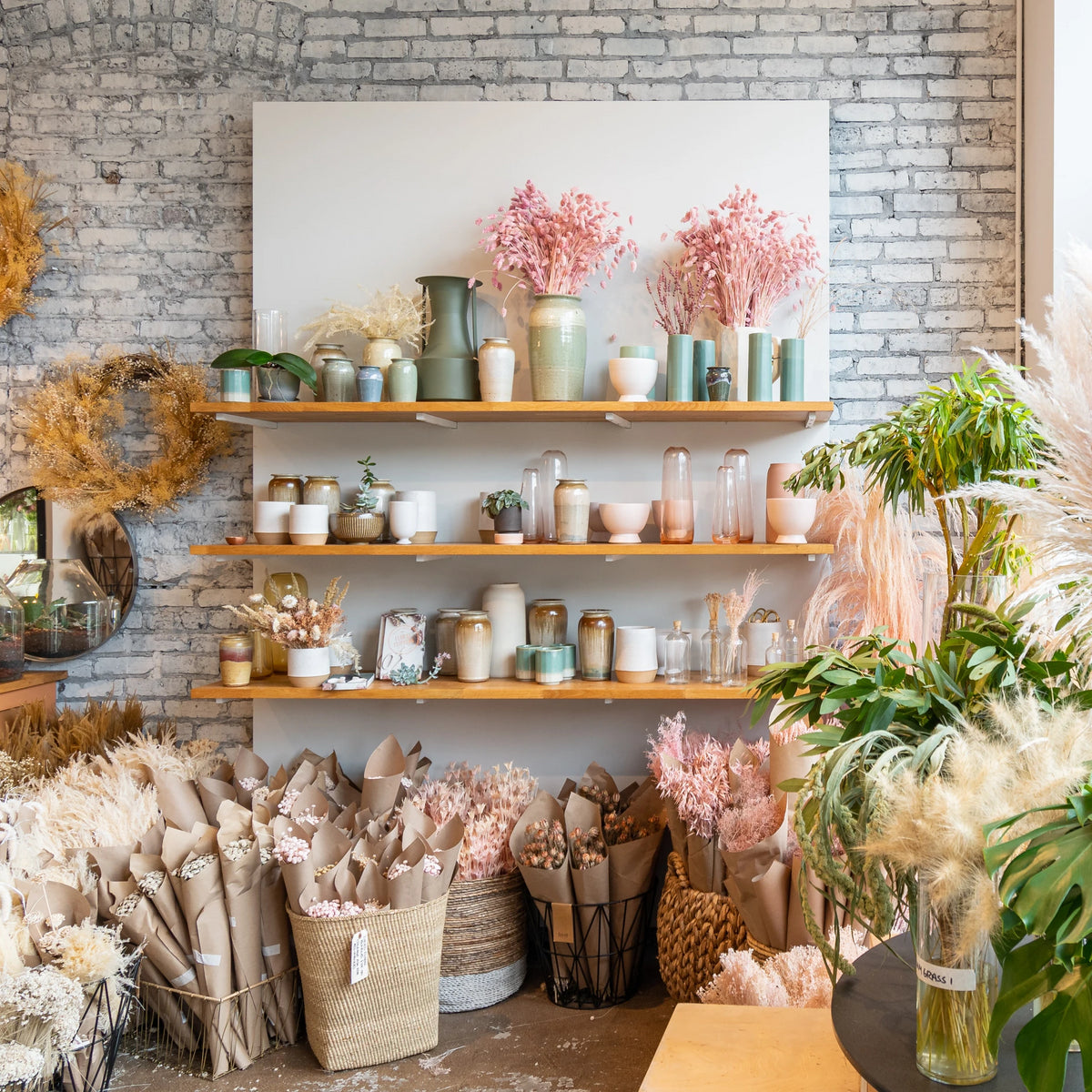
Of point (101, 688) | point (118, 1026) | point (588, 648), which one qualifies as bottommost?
point (118, 1026)

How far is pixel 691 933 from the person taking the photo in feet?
7.46

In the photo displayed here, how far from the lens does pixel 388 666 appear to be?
264 cm

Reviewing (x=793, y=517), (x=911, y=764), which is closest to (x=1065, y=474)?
(x=911, y=764)

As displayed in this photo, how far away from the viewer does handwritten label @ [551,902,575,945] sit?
2.33 metres

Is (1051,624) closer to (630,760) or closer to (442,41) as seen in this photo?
(630,760)

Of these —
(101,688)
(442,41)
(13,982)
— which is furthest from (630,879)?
(442,41)

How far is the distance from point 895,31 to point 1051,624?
2.37m

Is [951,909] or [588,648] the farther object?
[588,648]

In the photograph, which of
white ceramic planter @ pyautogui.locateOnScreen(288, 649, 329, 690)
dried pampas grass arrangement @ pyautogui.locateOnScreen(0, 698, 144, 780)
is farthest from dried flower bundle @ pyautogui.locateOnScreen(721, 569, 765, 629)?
dried pampas grass arrangement @ pyautogui.locateOnScreen(0, 698, 144, 780)

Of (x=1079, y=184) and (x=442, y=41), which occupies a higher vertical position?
(x=442, y=41)

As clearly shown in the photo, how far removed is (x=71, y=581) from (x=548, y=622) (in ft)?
5.06

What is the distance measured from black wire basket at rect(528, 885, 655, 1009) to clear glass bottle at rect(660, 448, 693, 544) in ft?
3.17

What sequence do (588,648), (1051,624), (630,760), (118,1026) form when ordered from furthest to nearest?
(630,760), (588,648), (118,1026), (1051,624)

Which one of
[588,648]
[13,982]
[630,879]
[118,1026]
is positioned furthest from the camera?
[588,648]
